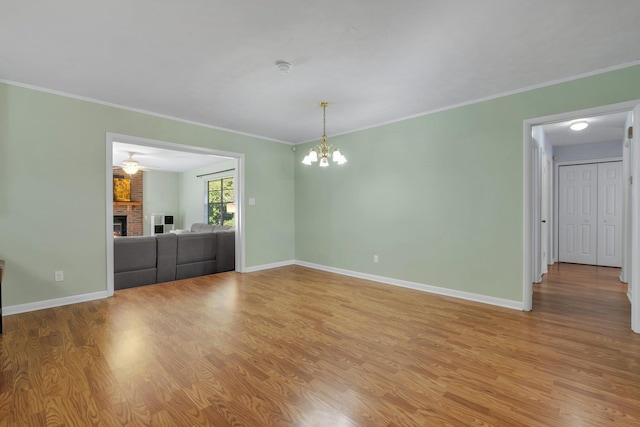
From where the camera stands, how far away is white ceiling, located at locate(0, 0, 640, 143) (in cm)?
205

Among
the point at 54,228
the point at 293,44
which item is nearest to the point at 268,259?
the point at 54,228

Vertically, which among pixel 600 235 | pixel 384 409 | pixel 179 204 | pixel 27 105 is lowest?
pixel 384 409

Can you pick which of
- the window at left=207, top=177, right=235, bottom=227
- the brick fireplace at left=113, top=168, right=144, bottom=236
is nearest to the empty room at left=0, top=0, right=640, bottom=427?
the window at left=207, top=177, right=235, bottom=227

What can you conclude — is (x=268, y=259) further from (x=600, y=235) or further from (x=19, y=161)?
(x=600, y=235)

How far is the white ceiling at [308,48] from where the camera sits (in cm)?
205

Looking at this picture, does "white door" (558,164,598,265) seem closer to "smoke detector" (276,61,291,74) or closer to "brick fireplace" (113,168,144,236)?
"smoke detector" (276,61,291,74)

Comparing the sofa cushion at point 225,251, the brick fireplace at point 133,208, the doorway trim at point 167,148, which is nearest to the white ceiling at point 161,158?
the brick fireplace at point 133,208

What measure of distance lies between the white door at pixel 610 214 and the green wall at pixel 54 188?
27.2 ft

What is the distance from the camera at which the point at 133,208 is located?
9.62 meters

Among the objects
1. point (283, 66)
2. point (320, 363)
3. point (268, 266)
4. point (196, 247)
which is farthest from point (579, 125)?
point (196, 247)

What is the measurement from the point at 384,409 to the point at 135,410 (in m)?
1.47

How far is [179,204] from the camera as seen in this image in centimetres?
1071

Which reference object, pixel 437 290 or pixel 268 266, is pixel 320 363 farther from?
pixel 268 266

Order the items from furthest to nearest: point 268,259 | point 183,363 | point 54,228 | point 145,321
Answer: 1. point 268,259
2. point 54,228
3. point 145,321
4. point 183,363
